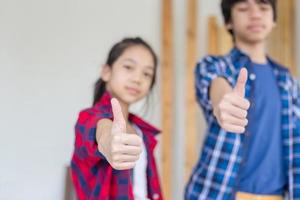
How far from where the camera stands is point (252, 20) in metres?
1.23

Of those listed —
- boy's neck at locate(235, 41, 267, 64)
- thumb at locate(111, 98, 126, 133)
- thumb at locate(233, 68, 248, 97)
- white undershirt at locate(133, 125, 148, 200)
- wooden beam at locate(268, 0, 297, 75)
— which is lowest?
white undershirt at locate(133, 125, 148, 200)

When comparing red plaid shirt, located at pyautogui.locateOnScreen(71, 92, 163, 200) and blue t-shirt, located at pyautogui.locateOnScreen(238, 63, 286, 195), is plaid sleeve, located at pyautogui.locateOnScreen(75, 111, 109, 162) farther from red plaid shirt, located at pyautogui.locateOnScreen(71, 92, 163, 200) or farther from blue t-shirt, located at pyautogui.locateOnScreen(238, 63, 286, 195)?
blue t-shirt, located at pyautogui.locateOnScreen(238, 63, 286, 195)

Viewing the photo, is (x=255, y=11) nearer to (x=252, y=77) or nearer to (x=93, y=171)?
(x=252, y=77)

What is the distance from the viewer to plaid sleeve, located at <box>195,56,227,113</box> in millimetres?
1165

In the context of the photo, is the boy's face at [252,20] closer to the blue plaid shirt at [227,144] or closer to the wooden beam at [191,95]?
the blue plaid shirt at [227,144]

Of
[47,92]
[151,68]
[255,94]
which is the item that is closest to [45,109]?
[47,92]

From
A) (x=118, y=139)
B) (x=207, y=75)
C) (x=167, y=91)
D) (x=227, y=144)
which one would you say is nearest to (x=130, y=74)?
(x=207, y=75)

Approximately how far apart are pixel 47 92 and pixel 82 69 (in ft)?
0.64

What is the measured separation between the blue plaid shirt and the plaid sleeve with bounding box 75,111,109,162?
0.38m

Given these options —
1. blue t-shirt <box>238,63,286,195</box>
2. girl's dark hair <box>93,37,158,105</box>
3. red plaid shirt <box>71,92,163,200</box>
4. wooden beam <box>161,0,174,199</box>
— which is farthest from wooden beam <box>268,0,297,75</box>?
red plaid shirt <box>71,92,163,200</box>

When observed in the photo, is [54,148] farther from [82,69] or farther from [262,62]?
[262,62]

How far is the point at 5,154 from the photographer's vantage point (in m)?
1.43

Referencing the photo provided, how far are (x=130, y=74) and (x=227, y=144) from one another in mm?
341

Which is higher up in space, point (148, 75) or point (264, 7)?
point (264, 7)
